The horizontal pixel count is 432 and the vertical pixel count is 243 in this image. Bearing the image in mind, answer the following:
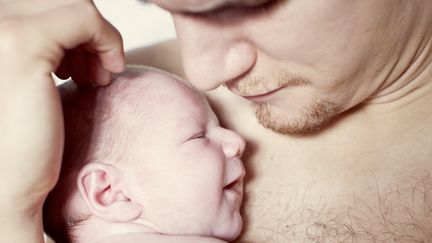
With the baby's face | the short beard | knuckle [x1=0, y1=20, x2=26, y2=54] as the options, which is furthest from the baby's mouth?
knuckle [x1=0, y1=20, x2=26, y2=54]

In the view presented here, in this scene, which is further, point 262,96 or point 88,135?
point 262,96

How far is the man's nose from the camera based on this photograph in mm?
1192

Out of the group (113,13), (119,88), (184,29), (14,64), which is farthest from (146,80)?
(113,13)

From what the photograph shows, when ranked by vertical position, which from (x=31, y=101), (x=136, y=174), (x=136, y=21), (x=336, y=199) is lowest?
(x=136, y=21)

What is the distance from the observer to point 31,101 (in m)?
1.06

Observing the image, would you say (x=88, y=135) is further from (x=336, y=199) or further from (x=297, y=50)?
(x=336, y=199)

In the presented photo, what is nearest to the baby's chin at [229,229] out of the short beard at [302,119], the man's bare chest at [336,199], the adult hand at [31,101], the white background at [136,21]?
the man's bare chest at [336,199]

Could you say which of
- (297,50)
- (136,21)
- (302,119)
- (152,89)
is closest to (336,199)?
(302,119)

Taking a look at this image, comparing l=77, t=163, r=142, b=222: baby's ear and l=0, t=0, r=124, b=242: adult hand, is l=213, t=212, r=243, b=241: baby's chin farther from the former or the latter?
l=0, t=0, r=124, b=242: adult hand

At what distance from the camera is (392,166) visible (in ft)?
4.78

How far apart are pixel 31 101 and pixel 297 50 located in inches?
20.5

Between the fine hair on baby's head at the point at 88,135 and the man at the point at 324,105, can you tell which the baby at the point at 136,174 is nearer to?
the fine hair on baby's head at the point at 88,135

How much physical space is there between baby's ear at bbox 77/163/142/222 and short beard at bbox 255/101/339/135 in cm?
38

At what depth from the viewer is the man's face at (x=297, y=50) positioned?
118 centimetres
